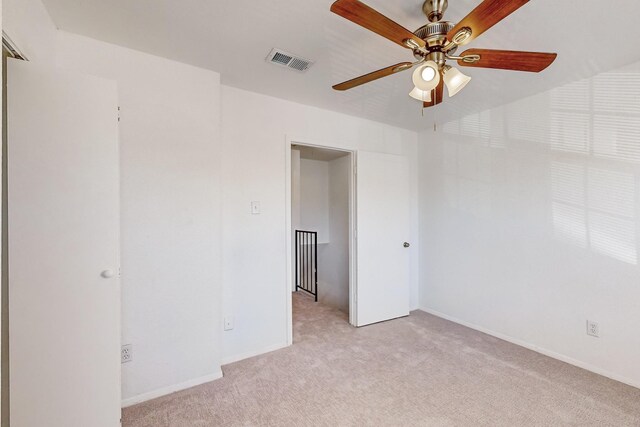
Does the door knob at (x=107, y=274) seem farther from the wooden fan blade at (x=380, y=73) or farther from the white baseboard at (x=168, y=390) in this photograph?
the wooden fan blade at (x=380, y=73)

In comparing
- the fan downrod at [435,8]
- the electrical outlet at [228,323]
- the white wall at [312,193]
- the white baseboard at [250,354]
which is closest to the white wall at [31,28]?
the fan downrod at [435,8]

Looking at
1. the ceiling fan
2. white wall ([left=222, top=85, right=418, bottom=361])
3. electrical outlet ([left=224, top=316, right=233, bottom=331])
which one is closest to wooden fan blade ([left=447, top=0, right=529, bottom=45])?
the ceiling fan

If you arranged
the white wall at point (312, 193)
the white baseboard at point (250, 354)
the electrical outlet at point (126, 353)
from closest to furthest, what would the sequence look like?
1. the electrical outlet at point (126, 353)
2. the white baseboard at point (250, 354)
3. the white wall at point (312, 193)

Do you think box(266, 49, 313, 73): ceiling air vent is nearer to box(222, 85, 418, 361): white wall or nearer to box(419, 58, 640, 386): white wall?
box(222, 85, 418, 361): white wall

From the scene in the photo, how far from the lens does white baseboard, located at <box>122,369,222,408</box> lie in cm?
198

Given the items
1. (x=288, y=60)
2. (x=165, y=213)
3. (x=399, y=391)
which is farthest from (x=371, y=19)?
(x=399, y=391)

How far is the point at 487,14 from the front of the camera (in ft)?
3.72

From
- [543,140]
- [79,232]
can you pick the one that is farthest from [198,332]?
[543,140]

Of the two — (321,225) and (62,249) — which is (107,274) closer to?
(62,249)

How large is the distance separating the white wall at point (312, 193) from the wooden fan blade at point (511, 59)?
389 cm

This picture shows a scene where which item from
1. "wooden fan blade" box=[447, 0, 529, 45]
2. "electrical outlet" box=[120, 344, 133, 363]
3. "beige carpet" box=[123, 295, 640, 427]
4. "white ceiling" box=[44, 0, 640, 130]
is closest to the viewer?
"wooden fan blade" box=[447, 0, 529, 45]

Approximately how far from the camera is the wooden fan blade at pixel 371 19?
1103mm

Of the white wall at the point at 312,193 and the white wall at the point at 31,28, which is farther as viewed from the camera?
the white wall at the point at 312,193

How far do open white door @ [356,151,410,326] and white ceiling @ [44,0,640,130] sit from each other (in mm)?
1133
